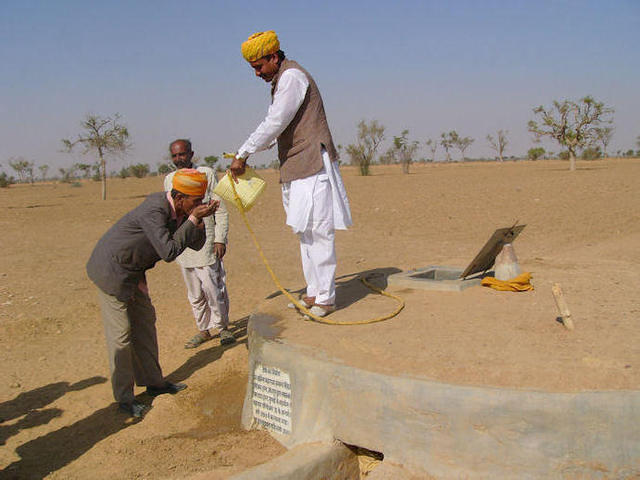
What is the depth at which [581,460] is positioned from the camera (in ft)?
8.16

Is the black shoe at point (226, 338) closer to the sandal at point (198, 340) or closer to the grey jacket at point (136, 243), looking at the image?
the sandal at point (198, 340)

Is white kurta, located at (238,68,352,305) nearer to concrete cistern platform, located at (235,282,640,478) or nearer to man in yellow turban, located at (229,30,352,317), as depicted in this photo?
man in yellow turban, located at (229,30,352,317)

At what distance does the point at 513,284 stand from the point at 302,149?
1922 mm

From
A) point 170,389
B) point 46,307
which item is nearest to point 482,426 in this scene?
point 170,389

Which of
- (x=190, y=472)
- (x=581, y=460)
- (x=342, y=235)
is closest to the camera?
(x=581, y=460)

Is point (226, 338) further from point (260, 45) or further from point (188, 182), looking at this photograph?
point (260, 45)

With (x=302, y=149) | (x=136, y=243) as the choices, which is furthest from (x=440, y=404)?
(x=136, y=243)

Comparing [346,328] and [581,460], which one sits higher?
[346,328]

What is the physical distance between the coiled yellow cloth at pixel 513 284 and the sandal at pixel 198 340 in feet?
8.40

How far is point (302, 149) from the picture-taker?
365 centimetres

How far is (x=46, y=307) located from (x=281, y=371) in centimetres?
418

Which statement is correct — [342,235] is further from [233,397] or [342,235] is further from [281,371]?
[281,371]

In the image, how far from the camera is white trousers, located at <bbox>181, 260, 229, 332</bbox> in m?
4.84

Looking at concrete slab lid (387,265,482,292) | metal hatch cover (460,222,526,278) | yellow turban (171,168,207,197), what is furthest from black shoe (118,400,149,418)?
metal hatch cover (460,222,526,278)
